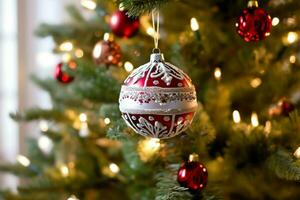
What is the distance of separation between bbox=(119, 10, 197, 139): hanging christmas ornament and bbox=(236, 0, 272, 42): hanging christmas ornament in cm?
14

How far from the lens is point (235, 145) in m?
0.70

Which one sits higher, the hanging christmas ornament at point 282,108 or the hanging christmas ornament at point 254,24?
the hanging christmas ornament at point 254,24

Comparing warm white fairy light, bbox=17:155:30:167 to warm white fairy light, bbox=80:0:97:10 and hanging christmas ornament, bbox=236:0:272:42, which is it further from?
hanging christmas ornament, bbox=236:0:272:42

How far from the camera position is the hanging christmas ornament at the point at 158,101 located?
0.51 meters

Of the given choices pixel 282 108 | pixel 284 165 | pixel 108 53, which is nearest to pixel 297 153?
pixel 284 165

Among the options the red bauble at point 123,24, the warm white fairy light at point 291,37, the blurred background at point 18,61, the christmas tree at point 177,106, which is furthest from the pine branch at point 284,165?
the blurred background at point 18,61

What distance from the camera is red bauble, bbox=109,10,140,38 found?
2.44ft

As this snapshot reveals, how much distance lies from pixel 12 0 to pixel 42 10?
14 cm

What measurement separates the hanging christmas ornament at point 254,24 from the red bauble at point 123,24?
0.22 metres

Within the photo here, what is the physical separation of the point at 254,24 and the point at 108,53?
0.28 metres

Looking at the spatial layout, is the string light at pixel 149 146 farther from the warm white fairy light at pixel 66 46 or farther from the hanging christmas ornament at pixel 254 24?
the warm white fairy light at pixel 66 46

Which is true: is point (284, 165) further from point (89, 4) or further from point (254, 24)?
point (89, 4)

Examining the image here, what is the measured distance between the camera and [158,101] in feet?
1.67

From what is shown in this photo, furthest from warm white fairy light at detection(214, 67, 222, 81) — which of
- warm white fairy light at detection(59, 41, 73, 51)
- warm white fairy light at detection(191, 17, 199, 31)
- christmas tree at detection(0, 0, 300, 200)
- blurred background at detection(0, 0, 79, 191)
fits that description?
blurred background at detection(0, 0, 79, 191)
